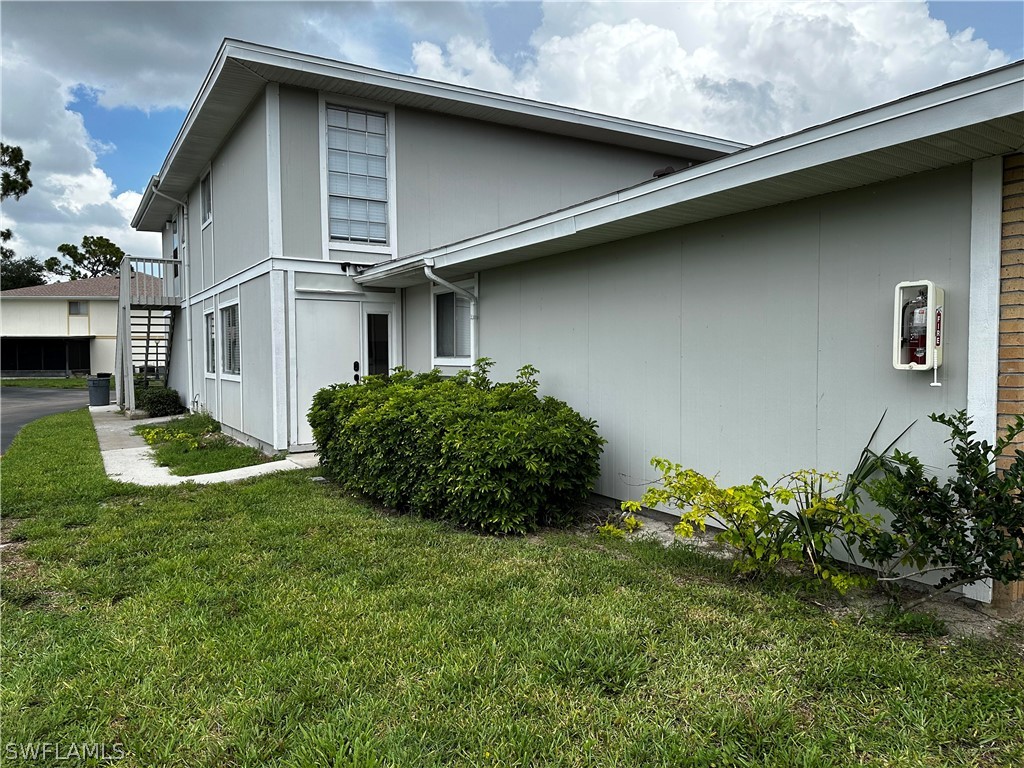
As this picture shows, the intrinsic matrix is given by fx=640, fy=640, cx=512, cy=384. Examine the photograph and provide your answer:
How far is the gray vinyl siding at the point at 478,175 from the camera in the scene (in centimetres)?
991

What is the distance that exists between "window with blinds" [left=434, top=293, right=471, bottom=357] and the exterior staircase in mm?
9330

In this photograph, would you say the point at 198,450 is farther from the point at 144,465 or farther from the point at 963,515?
the point at 963,515

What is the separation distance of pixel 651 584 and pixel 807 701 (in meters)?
1.34

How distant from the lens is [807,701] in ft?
8.61

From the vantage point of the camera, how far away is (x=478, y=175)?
10547 mm

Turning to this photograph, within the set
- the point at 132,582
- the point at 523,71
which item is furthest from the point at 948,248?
the point at 523,71

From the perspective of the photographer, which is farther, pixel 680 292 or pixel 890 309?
pixel 680 292

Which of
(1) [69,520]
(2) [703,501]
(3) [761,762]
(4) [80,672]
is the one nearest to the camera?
(3) [761,762]

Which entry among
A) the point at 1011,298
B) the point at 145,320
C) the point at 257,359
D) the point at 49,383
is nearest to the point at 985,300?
the point at 1011,298

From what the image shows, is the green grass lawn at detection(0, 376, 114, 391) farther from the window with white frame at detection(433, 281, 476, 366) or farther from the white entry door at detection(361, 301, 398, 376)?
the window with white frame at detection(433, 281, 476, 366)

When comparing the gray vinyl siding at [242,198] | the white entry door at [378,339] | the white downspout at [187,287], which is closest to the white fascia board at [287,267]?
the gray vinyl siding at [242,198]

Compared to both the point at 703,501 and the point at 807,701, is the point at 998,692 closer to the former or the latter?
the point at 807,701

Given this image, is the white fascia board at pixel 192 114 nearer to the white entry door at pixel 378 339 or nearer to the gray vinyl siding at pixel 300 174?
the gray vinyl siding at pixel 300 174

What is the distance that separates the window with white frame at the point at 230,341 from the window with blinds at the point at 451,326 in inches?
153
